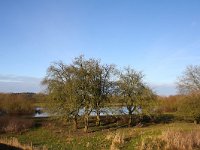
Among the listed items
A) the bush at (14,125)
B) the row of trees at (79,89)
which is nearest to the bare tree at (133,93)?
the row of trees at (79,89)

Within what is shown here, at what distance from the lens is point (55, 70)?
4719 cm

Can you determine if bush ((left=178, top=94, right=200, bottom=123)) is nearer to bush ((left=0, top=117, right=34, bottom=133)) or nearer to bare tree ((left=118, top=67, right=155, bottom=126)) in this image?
bare tree ((left=118, top=67, right=155, bottom=126))

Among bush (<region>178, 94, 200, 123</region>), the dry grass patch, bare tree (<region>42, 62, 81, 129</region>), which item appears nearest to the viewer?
the dry grass patch

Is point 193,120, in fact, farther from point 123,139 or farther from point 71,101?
point 123,139

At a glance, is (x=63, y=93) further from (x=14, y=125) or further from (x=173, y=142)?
(x=173, y=142)

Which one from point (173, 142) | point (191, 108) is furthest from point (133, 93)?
point (173, 142)

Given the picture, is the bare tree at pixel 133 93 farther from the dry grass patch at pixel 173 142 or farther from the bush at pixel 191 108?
the dry grass patch at pixel 173 142

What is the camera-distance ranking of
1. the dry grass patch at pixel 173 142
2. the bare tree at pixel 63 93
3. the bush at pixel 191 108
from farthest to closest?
1. the bush at pixel 191 108
2. the bare tree at pixel 63 93
3. the dry grass patch at pixel 173 142

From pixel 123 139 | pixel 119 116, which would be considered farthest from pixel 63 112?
pixel 123 139

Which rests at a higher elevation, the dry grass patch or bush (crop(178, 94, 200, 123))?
bush (crop(178, 94, 200, 123))

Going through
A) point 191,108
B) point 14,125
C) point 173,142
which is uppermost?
point 191,108

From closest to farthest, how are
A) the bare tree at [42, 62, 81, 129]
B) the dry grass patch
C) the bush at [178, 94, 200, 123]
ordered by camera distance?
the dry grass patch, the bare tree at [42, 62, 81, 129], the bush at [178, 94, 200, 123]

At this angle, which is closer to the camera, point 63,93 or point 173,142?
point 173,142

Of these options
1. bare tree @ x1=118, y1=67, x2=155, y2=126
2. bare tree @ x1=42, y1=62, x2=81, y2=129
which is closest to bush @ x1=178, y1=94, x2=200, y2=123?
bare tree @ x1=118, y1=67, x2=155, y2=126
